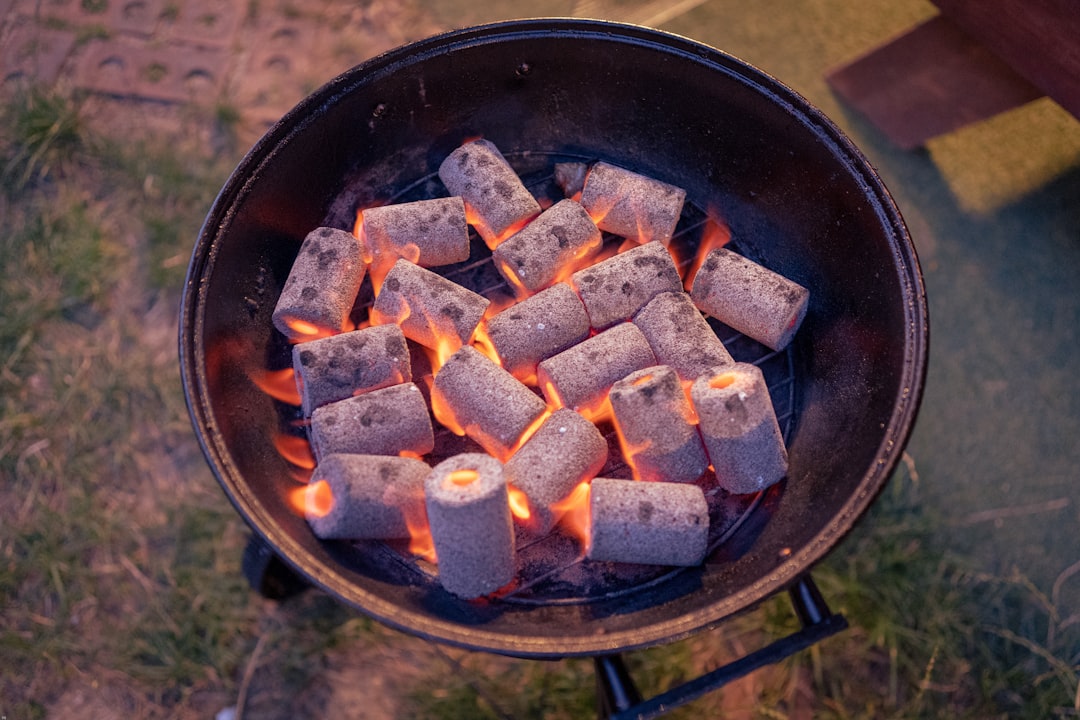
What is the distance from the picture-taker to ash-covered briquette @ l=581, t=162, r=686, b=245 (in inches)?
82.2

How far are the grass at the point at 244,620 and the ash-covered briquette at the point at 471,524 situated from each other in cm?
99

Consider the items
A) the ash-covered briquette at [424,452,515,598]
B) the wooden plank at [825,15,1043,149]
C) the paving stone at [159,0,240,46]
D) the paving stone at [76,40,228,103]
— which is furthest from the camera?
the paving stone at [159,0,240,46]

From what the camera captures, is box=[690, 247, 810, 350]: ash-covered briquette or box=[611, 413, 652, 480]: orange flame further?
box=[690, 247, 810, 350]: ash-covered briquette

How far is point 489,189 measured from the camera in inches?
82.6

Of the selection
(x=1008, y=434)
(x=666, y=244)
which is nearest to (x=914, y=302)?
(x=666, y=244)

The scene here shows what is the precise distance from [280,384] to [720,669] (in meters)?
1.22

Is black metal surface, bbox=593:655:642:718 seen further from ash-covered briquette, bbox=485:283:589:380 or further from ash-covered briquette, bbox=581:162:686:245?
ash-covered briquette, bbox=581:162:686:245

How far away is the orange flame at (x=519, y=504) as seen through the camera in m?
1.76

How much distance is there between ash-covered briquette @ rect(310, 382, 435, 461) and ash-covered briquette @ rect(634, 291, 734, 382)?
1.94ft

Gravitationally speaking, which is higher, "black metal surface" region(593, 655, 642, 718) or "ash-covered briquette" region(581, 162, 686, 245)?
"ash-covered briquette" region(581, 162, 686, 245)

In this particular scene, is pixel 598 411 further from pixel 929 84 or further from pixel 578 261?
pixel 929 84

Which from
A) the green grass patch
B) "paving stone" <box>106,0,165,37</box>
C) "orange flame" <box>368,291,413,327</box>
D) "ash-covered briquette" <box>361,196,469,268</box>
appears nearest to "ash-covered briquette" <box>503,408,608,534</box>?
"orange flame" <box>368,291,413,327</box>

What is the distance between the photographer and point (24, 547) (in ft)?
8.70

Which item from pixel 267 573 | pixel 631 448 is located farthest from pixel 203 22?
pixel 631 448
